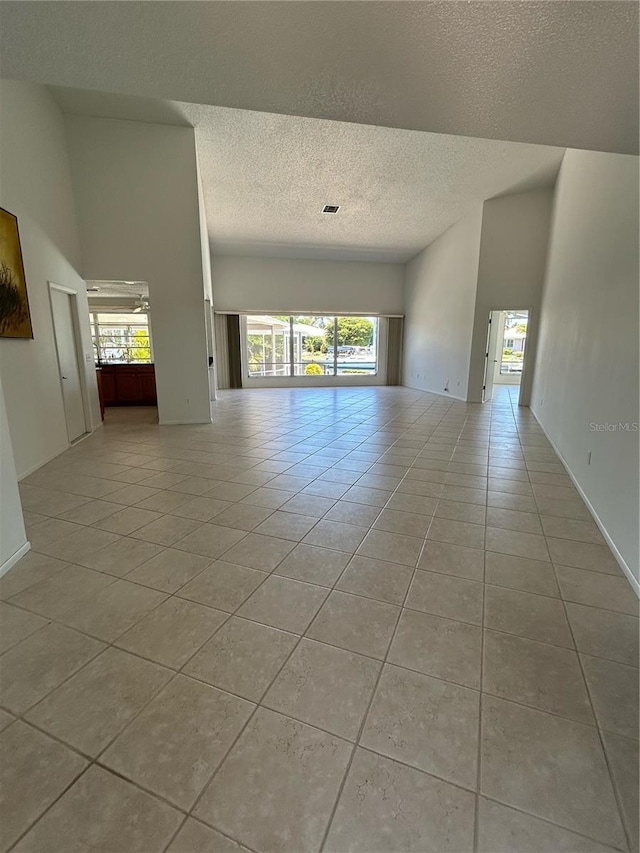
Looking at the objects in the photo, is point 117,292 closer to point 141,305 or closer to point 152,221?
point 141,305

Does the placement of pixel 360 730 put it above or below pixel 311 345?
below

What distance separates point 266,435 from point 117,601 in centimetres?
351

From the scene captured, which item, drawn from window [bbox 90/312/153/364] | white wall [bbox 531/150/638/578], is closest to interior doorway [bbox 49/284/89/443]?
window [bbox 90/312/153/364]

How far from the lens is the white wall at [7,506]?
6.72ft

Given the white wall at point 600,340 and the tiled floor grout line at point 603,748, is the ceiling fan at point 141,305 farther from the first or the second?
the tiled floor grout line at point 603,748

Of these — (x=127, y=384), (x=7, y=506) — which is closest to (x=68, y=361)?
(x=127, y=384)

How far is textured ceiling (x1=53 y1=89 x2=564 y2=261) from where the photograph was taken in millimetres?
4598

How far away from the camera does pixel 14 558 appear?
7.06ft

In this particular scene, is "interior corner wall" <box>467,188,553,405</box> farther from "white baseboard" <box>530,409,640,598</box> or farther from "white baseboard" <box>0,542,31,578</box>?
"white baseboard" <box>0,542,31,578</box>

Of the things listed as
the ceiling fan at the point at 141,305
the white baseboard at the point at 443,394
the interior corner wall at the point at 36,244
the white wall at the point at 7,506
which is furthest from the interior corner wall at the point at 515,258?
the white wall at the point at 7,506

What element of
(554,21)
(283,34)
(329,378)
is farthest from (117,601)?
(329,378)

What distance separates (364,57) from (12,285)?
11.9 feet

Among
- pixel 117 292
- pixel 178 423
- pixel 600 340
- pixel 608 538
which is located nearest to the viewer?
pixel 608 538

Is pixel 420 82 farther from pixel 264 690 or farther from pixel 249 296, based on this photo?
pixel 249 296
